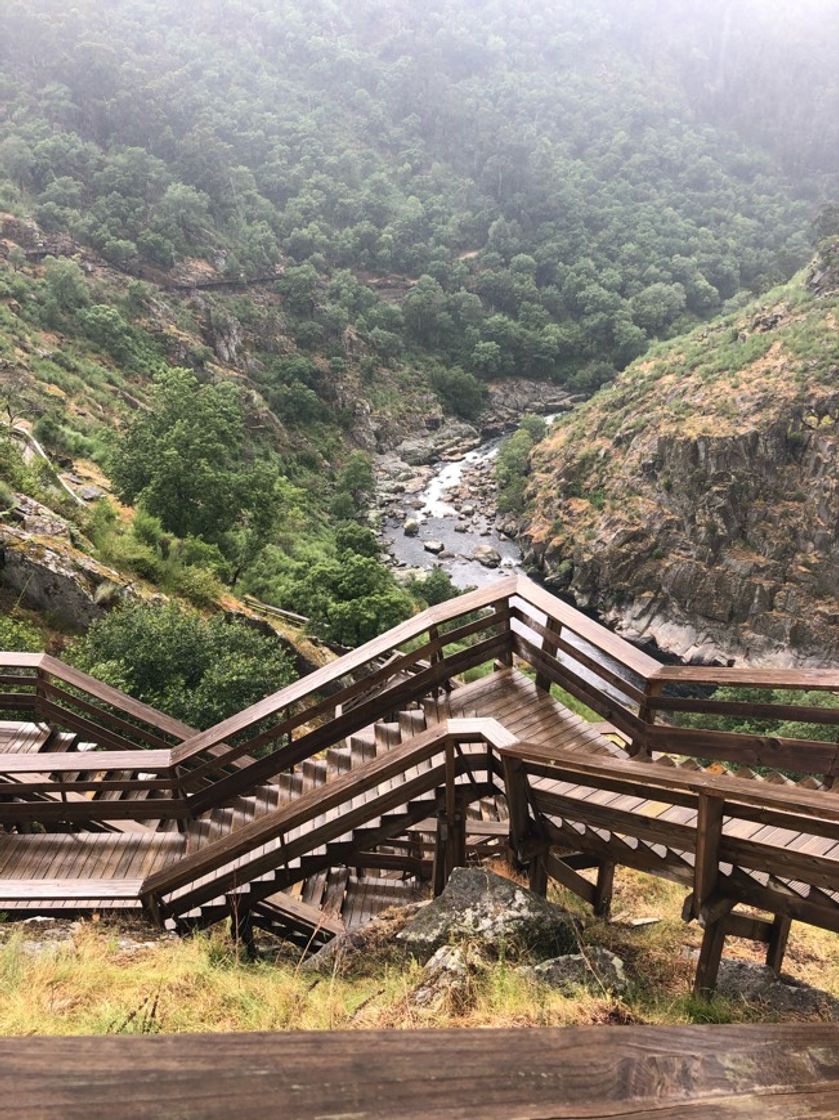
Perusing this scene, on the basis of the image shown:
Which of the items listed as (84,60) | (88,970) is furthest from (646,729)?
(84,60)

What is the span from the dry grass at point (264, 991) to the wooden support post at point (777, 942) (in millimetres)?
526

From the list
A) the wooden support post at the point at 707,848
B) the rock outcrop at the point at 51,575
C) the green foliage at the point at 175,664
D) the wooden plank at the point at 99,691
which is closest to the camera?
the wooden support post at the point at 707,848

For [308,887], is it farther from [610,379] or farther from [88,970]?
[610,379]

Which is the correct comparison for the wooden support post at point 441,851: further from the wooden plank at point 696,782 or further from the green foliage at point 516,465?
the green foliage at point 516,465

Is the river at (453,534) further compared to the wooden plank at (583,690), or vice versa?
the river at (453,534)

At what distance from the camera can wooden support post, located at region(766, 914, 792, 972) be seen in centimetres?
472

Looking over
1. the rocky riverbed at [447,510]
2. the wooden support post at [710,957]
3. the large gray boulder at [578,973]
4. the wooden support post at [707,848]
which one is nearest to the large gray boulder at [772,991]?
the wooden support post at [710,957]

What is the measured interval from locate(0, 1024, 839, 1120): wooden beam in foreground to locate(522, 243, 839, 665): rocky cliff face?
34289 mm

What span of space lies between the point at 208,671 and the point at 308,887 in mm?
4848

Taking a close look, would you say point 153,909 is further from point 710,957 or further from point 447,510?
point 447,510

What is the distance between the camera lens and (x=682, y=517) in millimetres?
35531

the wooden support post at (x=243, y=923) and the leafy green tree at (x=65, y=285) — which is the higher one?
the leafy green tree at (x=65, y=285)

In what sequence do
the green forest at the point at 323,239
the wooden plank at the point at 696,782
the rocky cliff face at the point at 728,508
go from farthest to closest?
the rocky cliff face at the point at 728,508 < the green forest at the point at 323,239 < the wooden plank at the point at 696,782

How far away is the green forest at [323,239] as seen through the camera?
22.3 metres
